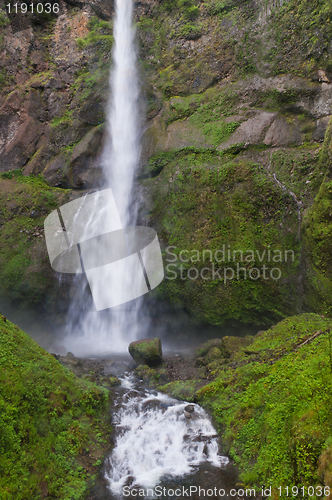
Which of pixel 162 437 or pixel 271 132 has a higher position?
pixel 271 132

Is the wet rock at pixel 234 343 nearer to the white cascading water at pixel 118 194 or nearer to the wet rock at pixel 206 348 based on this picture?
the wet rock at pixel 206 348

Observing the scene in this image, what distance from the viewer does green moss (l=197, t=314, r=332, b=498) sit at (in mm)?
3955

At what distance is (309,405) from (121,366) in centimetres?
685

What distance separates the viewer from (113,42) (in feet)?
52.5

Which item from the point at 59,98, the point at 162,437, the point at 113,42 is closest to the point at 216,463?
the point at 162,437

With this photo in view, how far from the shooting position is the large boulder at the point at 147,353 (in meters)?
9.74

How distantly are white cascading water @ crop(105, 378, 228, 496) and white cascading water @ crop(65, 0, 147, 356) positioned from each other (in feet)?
17.8

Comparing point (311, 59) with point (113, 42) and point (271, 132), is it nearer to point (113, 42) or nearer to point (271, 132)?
point (271, 132)
